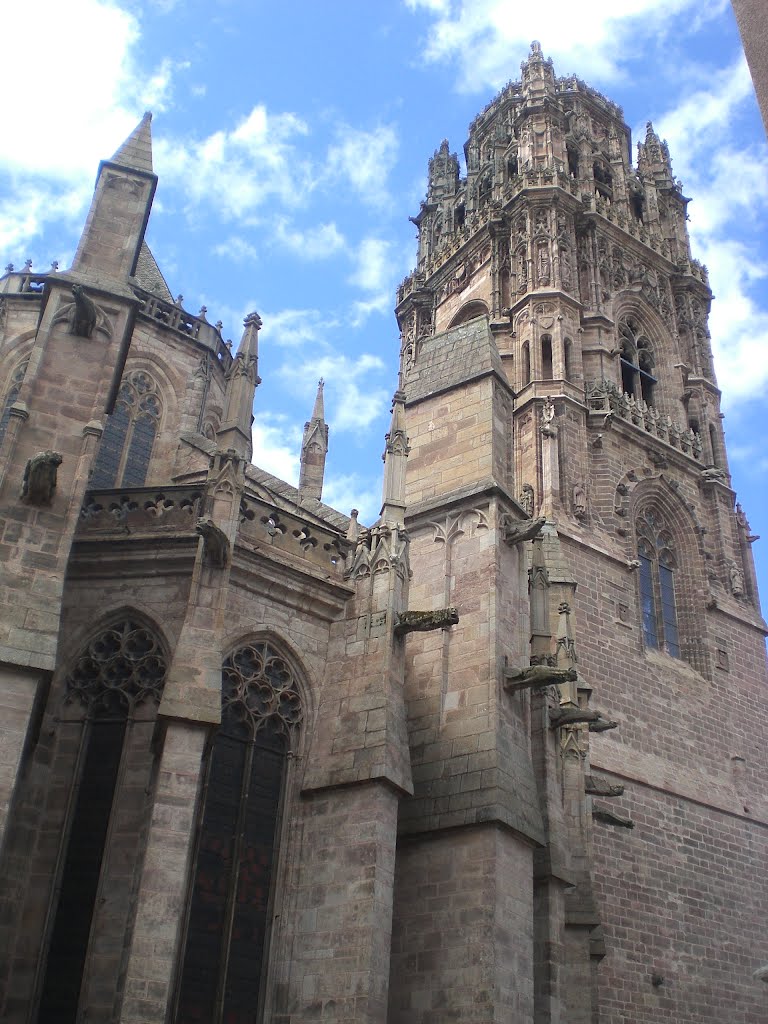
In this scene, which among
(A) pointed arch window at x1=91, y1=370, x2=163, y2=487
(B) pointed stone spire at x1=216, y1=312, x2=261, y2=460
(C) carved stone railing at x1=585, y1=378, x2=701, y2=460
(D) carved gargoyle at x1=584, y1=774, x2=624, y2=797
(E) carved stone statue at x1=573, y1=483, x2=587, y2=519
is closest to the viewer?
(B) pointed stone spire at x1=216, y1=312, x2=261, y2=460

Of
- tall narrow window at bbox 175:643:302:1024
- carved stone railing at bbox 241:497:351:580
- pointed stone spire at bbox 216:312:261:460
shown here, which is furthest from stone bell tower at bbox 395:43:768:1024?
pointed stone spire at bbox 216:312:261:460

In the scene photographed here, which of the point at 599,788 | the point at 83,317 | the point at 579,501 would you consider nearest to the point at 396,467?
the point at 83,317

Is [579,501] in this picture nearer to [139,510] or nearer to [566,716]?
[566,716]

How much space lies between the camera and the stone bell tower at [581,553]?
12633mm

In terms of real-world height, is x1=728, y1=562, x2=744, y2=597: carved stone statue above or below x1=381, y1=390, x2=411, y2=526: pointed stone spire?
above

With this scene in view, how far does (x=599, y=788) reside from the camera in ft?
55.5

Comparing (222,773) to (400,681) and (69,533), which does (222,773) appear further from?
(69,533)

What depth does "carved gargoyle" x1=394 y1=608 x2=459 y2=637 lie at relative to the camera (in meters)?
11.8

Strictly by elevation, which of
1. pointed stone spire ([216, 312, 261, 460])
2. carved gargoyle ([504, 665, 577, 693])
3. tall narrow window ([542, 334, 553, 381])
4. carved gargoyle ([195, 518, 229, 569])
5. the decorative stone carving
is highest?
tall narrow window ([542, 334, 553, 381])

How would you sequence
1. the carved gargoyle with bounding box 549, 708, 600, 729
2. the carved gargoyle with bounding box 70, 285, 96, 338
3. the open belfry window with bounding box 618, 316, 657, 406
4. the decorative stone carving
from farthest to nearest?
the open belfry window with bounding box 618, 316, 657, 406
the carved gargoyle with bounding box 549, 708, 600, 729
the carved gargoyle with bounding box 70, 285, 96, 338
the decorative stone carving

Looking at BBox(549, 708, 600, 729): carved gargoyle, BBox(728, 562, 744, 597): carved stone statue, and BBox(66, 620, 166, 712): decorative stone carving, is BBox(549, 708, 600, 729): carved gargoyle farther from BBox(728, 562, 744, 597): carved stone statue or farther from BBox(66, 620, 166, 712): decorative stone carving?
BBox(728, 562, 744, 597): carved stone statue

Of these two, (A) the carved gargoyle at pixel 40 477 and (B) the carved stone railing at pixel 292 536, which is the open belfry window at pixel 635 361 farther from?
(A) the carved gargoyle at pixel 40 477

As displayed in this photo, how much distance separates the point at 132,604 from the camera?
38.3 feet

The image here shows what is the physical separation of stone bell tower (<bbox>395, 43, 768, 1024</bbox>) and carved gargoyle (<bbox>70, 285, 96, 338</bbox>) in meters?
4.73
